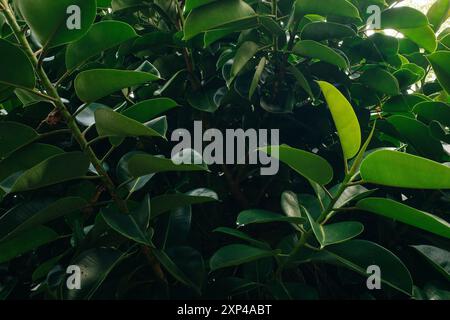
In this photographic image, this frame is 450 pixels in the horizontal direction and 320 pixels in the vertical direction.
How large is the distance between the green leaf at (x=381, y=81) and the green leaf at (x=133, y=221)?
0.49m

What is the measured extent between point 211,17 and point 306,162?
0.89 ft

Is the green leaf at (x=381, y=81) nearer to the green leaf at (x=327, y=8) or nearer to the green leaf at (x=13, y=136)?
the green leaf at (x=327, y=8)

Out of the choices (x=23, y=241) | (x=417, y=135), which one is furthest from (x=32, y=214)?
(x=417, y=135)

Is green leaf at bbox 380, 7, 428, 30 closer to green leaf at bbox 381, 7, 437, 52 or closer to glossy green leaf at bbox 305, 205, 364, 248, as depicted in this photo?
green leaf at bbox 381, 7, 437, 52

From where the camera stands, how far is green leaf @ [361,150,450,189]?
526 mm

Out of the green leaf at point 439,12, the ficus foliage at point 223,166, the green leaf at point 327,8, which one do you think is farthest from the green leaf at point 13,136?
the green leaf at point 439,12

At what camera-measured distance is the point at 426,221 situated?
588mm

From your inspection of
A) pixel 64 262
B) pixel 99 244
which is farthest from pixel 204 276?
pixel 64 262

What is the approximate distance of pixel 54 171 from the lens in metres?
0.63

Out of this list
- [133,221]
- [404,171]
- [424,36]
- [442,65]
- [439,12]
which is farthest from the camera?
[439,12]

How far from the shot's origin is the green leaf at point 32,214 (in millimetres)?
638

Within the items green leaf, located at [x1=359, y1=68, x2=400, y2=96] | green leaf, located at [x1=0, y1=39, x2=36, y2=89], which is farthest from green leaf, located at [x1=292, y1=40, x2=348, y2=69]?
green leaf, located at [x1=0, y1=39, x2=36, y2=89]

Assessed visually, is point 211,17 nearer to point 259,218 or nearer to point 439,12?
point 259,218

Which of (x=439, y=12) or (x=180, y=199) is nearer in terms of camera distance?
(x=180, y=199)
